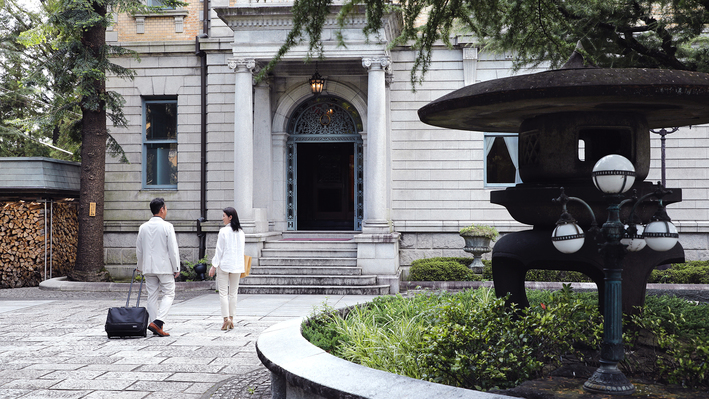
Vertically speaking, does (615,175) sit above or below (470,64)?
below

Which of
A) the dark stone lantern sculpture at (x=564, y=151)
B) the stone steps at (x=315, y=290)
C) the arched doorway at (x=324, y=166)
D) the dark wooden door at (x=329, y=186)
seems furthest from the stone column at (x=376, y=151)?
the dark stone lantern sculpture at (x=564, y=151)

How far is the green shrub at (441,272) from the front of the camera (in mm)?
13875

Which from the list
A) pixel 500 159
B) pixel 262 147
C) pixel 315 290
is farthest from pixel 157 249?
pixel 500 159

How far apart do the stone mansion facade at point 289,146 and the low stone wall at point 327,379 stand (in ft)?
34.0

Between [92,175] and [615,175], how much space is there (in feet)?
45.6

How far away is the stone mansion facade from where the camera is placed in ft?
52.5

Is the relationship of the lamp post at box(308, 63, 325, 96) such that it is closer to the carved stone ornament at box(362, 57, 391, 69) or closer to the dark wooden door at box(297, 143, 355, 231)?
the carved stone ornament at box(362, 57, 391, 69)

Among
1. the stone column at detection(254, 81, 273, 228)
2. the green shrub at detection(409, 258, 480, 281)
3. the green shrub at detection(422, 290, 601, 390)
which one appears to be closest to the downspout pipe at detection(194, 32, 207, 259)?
the stone column at detection(254, 81, 273, 228)

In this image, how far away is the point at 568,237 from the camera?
3924mm

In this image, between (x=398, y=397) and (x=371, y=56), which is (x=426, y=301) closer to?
(x=398, y=397)

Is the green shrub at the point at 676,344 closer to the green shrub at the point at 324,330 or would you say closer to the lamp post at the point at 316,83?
the green shrub at the point at 324,330

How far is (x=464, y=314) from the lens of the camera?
4.89 metres

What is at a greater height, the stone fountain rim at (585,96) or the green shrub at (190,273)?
the stone fountain rim at (585,96)

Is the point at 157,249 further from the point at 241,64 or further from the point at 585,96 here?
the point at 241,64
